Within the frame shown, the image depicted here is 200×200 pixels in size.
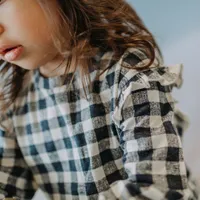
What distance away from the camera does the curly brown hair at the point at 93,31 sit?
634 millimetres

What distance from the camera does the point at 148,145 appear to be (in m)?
0.56

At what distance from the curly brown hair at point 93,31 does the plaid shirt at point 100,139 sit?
15mm

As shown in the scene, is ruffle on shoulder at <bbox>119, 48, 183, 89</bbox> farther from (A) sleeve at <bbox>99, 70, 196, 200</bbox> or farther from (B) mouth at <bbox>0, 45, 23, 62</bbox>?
(B) mouth at <bbox>0, 45, 23, 62</bbox>

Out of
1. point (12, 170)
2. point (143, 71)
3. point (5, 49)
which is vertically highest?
point (5, 49)

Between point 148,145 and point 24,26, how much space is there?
239 millimetres

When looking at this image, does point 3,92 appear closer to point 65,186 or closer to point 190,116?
Result: point 65,186

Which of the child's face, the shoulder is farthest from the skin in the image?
the shoulder

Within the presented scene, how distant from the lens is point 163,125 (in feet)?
1.90

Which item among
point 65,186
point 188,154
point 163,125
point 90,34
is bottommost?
point 188,154

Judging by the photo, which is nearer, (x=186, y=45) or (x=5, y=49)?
(x=5, y=49)

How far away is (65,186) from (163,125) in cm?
24

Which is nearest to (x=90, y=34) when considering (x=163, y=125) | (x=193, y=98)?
(x=163, y=125)

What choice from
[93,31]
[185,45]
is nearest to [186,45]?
[185,45]

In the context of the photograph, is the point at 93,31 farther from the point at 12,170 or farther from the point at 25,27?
the point at 12,170
